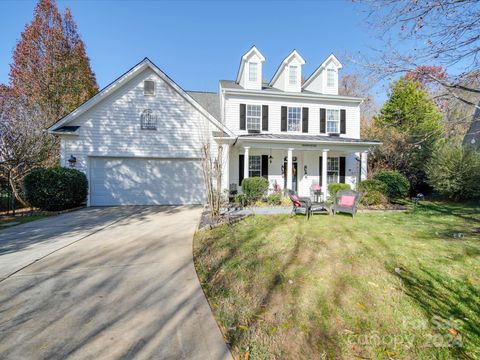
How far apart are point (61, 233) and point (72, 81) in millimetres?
18280

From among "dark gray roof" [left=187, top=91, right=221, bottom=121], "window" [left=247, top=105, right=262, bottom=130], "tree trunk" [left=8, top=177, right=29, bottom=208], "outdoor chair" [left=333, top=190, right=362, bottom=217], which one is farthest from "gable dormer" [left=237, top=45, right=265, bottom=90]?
"tree trunk" [left=8, top=177, right=29, bottom=208]

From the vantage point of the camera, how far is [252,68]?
49.9 ft

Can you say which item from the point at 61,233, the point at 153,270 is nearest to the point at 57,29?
the point at 61,233

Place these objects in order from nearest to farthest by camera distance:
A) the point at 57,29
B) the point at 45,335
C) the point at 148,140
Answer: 1. the point at 45,335
2. the point at 148,140
3. the point at 57,29

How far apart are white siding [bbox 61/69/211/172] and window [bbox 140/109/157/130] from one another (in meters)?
0.16

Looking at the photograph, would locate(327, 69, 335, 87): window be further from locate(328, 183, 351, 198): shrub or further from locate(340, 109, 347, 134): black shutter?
locate(328, 183, 351, 198): shrub

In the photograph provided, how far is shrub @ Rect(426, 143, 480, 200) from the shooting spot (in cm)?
1172

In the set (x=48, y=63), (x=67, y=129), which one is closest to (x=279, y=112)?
(x=67, y=129)

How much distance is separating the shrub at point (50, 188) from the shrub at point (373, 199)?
13.0 m

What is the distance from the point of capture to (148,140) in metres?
12.5

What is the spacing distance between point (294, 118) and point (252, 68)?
401 centimetres

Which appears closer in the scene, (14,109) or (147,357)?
(147,357)

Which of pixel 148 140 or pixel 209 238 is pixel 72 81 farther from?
pixel 209 238

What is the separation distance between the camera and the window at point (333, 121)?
1581 cm
